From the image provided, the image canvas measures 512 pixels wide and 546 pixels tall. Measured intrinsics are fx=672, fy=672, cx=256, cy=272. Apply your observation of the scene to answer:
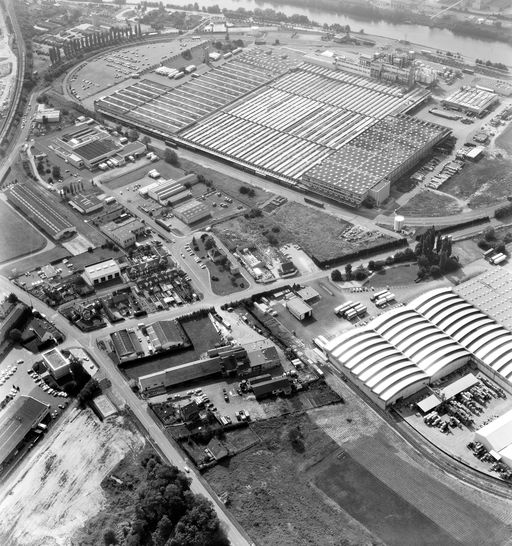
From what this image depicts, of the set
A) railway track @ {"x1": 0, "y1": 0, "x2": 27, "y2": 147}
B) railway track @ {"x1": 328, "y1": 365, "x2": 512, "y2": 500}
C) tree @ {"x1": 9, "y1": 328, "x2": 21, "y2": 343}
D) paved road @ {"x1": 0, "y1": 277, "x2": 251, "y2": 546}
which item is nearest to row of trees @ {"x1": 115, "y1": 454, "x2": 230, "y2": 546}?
paved road @ {"x1": 0, "y1": 277, "x2": 251, "y2": 546}

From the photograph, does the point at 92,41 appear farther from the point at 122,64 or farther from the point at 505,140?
the point at 505,140

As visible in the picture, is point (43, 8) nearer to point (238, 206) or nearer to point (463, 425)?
point (238, 206)

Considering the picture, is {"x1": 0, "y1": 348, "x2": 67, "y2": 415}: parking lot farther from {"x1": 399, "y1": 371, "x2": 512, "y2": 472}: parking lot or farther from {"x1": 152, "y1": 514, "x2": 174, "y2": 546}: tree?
{"x1": 399, "y1": 371, "x2": 512, "y2": 472}: parking lot

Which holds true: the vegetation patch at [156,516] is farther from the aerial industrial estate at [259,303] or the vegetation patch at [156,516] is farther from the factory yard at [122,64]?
the factory yard at [122,64]

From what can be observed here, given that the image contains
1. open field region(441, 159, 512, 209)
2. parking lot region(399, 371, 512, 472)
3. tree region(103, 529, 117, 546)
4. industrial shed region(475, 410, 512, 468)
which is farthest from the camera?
open field region(441, 159, 512, 209)

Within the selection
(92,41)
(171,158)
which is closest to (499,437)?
(171,158)

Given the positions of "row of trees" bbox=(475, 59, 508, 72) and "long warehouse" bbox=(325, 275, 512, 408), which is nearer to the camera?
"long warehouse" bbox=(325, 275, 512, 408)
